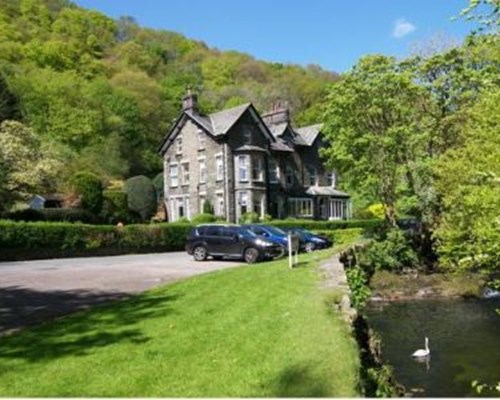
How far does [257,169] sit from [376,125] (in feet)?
77.9

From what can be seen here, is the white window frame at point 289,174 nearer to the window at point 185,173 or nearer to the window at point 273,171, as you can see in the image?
the window at point 273,171

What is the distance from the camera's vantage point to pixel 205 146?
188 ft

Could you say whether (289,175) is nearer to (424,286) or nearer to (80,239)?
(80,239)

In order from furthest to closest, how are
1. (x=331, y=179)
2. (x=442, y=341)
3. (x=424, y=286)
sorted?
1. (x=331, y=179)
2. (x=424, y=286)
3. (x=442, y=341)

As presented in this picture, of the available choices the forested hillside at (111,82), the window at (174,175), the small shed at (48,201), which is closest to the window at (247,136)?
the window at (174,175)

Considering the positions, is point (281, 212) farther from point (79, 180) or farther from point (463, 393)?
point (463, 393)

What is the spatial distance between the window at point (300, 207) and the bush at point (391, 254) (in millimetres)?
26402

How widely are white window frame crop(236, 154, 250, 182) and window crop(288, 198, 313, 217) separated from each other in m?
6.09

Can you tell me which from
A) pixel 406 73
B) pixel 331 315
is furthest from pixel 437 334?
pixel 406 73

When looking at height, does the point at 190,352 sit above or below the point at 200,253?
below

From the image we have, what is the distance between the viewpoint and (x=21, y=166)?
154 ft

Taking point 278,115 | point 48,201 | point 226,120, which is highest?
point 278,115

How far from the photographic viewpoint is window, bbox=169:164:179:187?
6150cm

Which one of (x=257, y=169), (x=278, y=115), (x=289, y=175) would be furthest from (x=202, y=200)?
(x=278, y=115)
